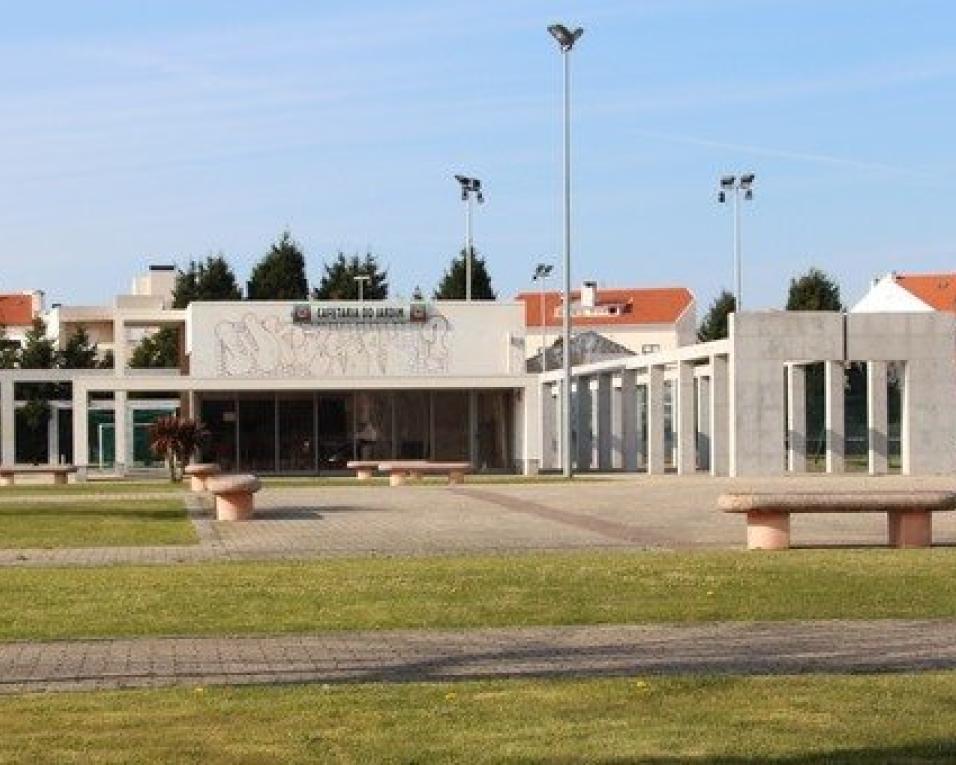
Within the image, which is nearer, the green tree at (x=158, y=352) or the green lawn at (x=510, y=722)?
the green lawn at (x=510, y=722)

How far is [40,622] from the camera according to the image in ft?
44.4

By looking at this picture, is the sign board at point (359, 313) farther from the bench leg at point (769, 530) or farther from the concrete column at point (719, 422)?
the bench leg at point (769, 530)

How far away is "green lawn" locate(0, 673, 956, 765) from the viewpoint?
7715 millimetres

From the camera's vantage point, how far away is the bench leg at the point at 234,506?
29.0m

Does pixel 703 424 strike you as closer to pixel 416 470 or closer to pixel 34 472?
pixel 416 470

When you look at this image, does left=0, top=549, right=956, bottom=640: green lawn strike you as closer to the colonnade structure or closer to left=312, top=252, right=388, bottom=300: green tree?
the colonnade structure

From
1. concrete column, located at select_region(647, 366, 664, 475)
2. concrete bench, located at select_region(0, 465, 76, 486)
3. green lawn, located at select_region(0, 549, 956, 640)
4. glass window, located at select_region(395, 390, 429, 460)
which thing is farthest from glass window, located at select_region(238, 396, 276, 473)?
green lawn, located at select_region(0, 549, 956, 640)

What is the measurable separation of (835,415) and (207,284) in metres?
55.7

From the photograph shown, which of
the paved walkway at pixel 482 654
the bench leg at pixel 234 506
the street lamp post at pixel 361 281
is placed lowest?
the bench leg at pixel 234 506

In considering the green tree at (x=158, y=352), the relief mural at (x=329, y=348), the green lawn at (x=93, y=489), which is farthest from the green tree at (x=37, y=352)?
the green lawn at (x=93, y=489)

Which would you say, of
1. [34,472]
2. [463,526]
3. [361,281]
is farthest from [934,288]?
[463,526]

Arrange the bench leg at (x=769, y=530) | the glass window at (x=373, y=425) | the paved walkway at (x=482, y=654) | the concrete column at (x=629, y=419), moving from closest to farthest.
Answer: the paved walkway at (x=482, y=654), the bench leg at (x=769, y=530), the concrete column at (x=629, y=419), the glass window at (x=373, y=425)

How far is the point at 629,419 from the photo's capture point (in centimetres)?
6344

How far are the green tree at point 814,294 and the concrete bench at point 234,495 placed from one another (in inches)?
2865
